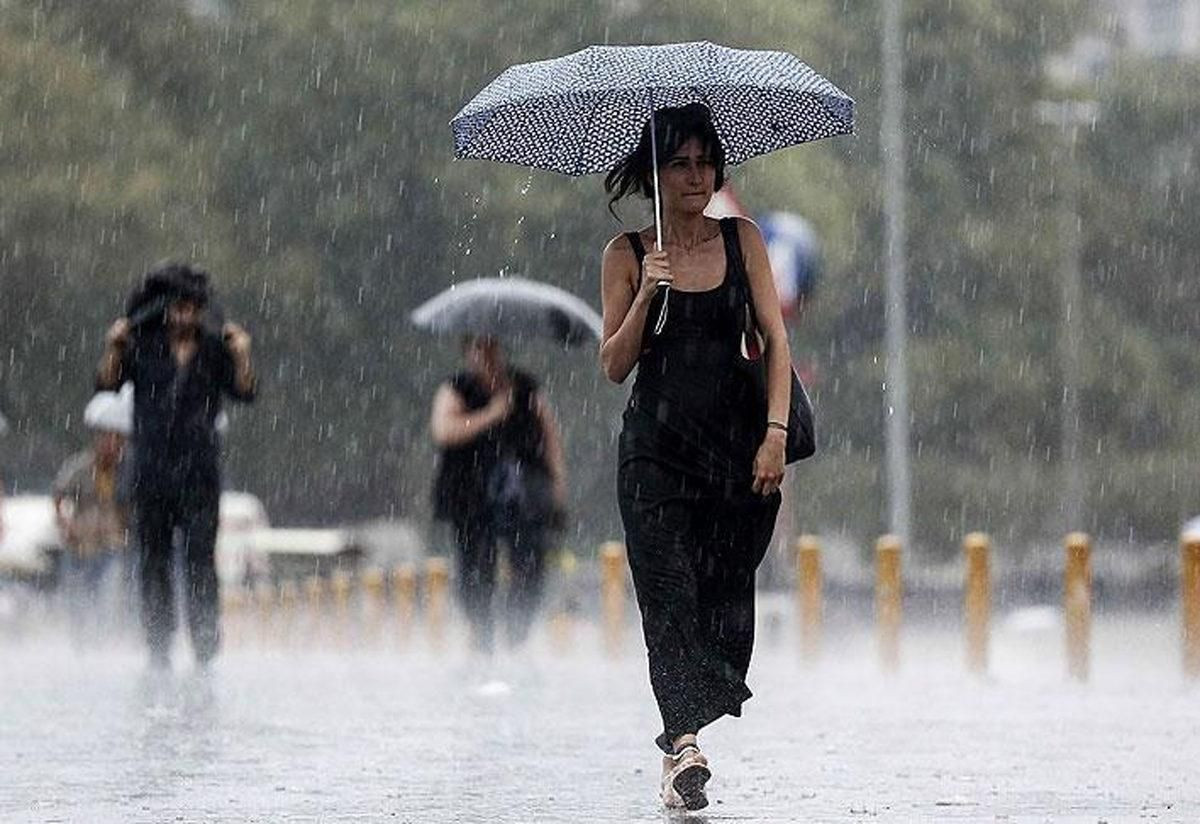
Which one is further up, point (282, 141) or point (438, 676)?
point (282, 141)

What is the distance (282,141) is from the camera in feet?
184

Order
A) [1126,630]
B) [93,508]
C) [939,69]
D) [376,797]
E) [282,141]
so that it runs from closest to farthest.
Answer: [376,797] < [93,508] < [1126,630] < [282,141] < [939,69]

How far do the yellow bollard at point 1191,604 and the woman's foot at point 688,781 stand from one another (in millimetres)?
8934

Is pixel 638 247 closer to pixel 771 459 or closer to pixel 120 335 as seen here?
pixel 771 459

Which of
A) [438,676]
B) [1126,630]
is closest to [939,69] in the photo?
[1126,630]

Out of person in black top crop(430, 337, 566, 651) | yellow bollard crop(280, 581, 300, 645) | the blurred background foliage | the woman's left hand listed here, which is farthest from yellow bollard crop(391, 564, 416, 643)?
the woman's left hand

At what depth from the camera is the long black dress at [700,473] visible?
30.3 feet

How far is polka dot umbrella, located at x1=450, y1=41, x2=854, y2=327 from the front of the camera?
31.6 ft

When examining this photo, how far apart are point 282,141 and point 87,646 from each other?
3118 centimetres

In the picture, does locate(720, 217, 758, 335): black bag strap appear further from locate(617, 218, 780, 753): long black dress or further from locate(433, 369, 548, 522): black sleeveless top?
locate(433, 369, 548, 522): black sleeveless top

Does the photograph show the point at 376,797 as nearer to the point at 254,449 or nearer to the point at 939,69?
the point at 254,449

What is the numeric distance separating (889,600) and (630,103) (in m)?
10.4

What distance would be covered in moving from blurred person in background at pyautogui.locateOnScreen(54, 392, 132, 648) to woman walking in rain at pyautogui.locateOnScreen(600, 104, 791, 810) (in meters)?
13.0

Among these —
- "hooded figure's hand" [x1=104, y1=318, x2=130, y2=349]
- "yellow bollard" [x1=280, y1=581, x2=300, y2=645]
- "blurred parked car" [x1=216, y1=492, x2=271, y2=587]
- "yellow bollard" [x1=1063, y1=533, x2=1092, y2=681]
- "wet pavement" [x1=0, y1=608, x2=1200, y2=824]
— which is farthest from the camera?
"blurred parked car" [x1=216, y1=492, x2=271, y2=587]
